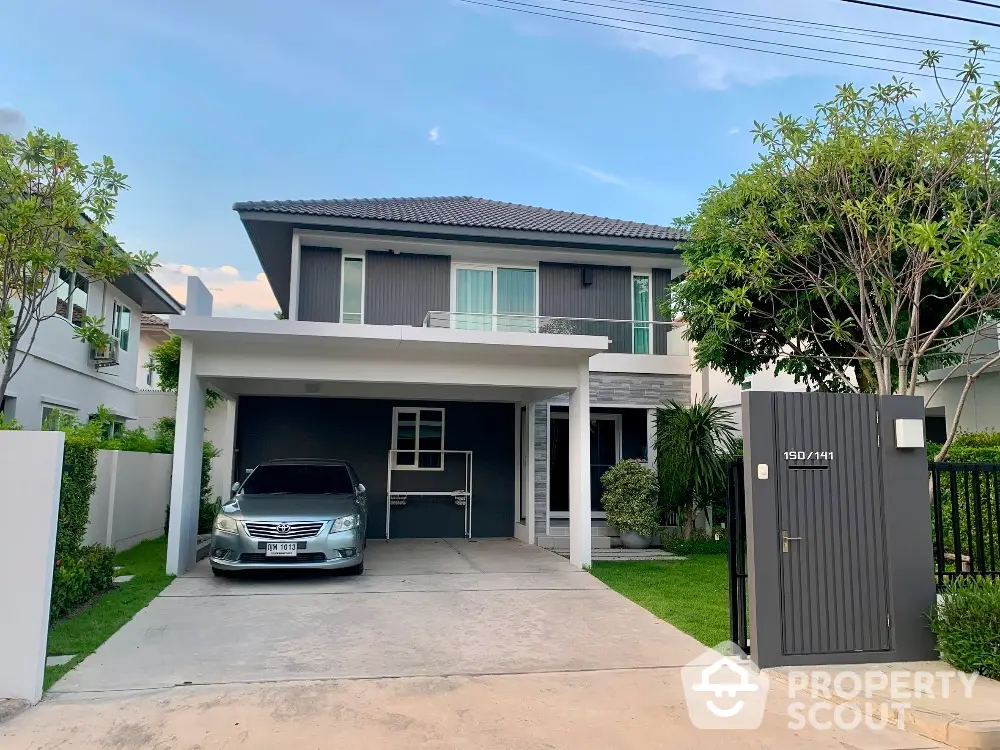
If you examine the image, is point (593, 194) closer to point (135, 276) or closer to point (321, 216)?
point (321, 216)

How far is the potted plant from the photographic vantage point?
38.9 ft

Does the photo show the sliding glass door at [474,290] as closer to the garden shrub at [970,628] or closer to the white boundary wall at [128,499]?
the white boundary wall at [128,499]

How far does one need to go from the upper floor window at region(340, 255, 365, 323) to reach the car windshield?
4207 mm

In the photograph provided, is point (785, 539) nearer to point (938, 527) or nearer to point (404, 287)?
point (938, 527)

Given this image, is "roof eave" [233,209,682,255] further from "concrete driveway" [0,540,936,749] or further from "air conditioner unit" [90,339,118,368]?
"concrete driveway" [0,540,936,749]

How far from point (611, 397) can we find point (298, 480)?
6.15 meters

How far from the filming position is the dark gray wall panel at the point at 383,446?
42.4 ft

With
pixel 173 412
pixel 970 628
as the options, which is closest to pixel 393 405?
pixel 970 628

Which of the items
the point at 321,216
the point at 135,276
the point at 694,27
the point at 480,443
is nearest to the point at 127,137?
the point at 321,216

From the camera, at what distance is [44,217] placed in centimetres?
644

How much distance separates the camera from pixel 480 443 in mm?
13656

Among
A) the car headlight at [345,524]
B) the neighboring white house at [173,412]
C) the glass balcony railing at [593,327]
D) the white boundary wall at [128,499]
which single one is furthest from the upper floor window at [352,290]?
the car headlight at [345,524]

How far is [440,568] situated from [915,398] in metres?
6.48

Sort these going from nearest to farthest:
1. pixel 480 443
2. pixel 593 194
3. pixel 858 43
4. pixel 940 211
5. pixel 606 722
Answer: pixel 606 722 < pixel 940 211 < pixel 858 43 < pixel 480 443 < pixel 593 194
